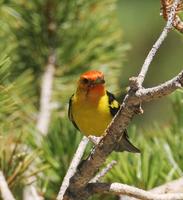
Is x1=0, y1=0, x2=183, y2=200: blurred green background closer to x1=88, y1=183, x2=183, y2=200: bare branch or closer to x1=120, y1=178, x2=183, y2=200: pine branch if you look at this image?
x1=120, y1=178, x2=183, y2=200: pine branch

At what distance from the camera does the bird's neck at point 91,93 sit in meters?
2.02

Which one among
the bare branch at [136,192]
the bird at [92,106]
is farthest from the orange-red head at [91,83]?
the bare branch at [136,192]

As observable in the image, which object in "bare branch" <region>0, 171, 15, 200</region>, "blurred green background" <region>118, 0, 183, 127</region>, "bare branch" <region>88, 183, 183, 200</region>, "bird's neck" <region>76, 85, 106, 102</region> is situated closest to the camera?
"bare branch" <region>88, 183, 183, 200</region>

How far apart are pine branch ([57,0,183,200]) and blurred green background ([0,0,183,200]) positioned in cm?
29

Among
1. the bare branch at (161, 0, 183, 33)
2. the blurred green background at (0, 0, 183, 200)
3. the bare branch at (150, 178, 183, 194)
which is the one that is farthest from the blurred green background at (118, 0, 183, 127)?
the bare branch at (161, 0, 183, 33)

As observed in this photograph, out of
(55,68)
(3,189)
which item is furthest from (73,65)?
(3,189)

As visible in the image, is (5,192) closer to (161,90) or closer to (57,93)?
(161,90)

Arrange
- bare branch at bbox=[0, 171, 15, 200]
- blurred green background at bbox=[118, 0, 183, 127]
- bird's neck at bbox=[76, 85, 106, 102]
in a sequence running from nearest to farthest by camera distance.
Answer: bare branch at bbox=[0, 171, 15, 200]
bird's neck at bbox=[76, 85, 106, 102]
blurred green background at bbox=[118, 0, 183, 127]

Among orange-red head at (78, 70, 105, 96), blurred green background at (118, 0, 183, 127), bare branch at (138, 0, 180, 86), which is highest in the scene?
bare branch at (138, 0, 180, 86)

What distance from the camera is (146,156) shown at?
1.74 meters

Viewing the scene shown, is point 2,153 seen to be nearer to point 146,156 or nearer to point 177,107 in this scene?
point 146,156

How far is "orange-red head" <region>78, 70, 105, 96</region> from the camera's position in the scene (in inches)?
75.2

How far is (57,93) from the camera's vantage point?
Answer: 2.04 metres

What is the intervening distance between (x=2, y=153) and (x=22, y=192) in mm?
128
